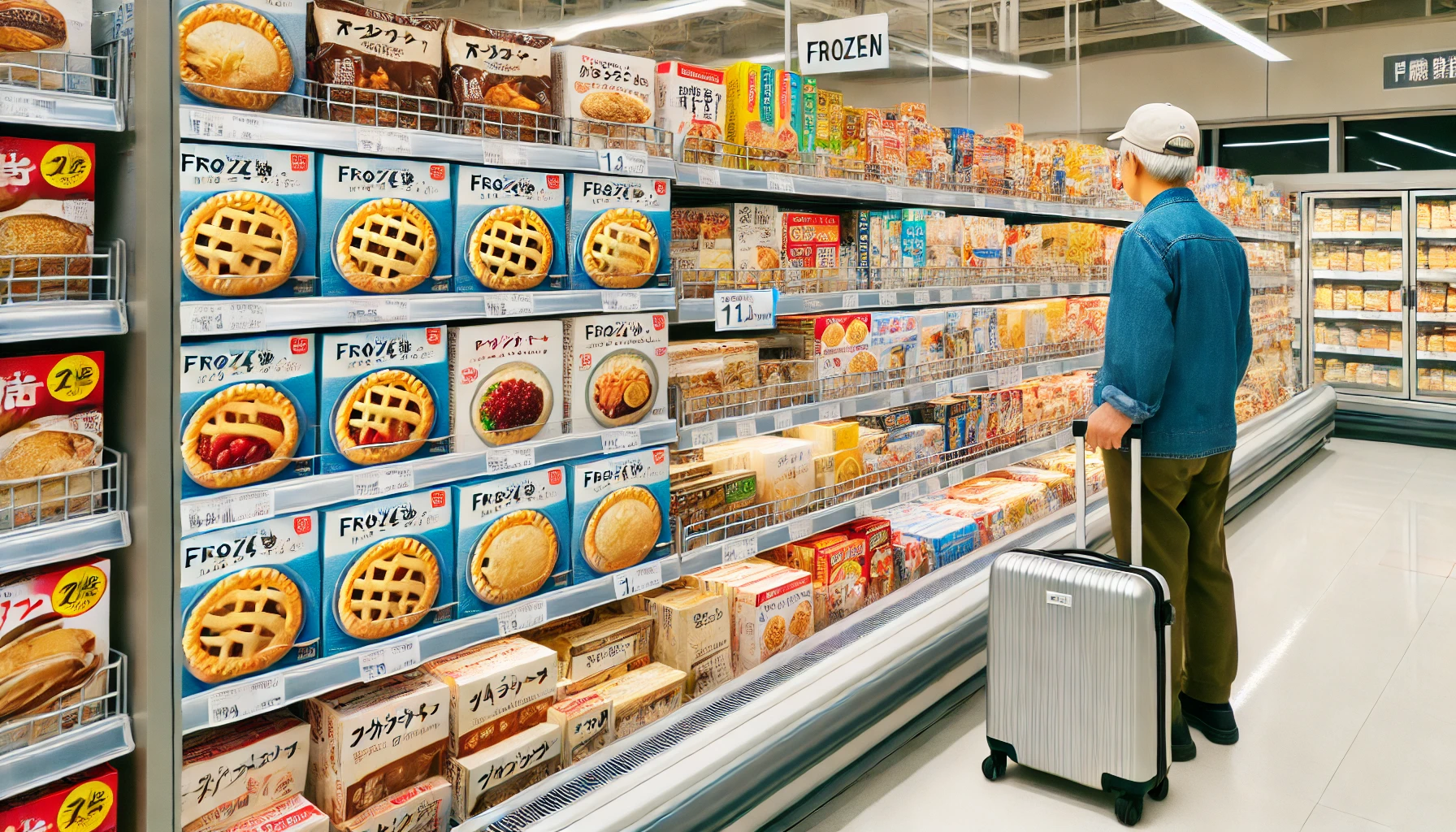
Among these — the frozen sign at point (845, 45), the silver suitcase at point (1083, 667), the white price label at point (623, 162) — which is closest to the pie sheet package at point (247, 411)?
the white price label at point (623, 162)

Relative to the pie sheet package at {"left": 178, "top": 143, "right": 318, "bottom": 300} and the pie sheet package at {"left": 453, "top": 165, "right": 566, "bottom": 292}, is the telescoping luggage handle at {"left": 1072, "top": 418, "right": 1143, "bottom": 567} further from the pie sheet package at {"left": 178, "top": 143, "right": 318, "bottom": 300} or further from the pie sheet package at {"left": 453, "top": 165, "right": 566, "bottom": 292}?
the pie sheet package at {"left": 178, "top": 143, "right": 318, "bottom": 300}

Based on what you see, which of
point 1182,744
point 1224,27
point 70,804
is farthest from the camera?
point 1224,27

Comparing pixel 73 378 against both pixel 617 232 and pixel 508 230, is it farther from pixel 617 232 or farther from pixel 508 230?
pixel 617 232

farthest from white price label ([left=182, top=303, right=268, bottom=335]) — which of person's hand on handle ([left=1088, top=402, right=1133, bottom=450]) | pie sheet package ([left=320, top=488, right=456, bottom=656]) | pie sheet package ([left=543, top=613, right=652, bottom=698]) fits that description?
person's hand on handle ([left=1088, top=402, right=1133, bottom=450])

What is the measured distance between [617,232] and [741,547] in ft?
2.85

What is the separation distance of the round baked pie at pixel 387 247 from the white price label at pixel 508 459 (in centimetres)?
37

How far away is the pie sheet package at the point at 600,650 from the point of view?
2.29 metres

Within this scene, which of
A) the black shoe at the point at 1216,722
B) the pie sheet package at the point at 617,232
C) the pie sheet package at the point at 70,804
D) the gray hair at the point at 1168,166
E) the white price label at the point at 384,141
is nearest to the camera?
the pie sheet package at the point at 70,804

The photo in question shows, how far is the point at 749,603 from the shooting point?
8.59ft

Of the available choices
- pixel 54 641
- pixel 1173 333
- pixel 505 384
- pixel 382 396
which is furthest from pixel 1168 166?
pixel 54 641

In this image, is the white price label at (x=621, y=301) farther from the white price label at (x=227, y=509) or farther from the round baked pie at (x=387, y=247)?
the white price label at (x=227, y=509)

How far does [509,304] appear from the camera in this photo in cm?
200

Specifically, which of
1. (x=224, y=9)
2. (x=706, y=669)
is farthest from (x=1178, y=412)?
(x=224, y=9)

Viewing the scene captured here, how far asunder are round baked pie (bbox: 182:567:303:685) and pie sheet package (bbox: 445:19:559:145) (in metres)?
0.93
